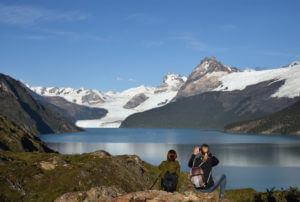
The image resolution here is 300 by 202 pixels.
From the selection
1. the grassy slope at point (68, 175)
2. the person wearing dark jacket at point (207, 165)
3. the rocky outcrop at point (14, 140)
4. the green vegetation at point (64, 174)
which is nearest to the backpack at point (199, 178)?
the person wearing dark jacket at point (207, 165)

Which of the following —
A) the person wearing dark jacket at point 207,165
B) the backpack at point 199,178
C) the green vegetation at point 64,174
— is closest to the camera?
the backpack at point 199,178

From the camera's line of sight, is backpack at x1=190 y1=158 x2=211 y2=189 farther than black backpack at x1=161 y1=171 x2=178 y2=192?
No

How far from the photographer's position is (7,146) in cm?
5966

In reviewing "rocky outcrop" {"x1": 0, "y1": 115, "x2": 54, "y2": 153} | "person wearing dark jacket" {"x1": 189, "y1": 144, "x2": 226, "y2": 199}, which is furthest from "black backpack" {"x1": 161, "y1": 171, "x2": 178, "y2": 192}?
"rocky outcrop" {"x1": 0, "y1": 115, "x2": 54, "y2": 153}

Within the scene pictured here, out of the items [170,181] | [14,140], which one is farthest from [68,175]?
[14,140]

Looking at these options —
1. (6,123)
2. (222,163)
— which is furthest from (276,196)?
(222,163)

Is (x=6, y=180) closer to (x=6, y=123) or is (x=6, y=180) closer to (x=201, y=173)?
(x=201, y=173)

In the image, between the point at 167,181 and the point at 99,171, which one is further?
the point at 99,171

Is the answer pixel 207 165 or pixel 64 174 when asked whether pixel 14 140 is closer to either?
pixel 64 174

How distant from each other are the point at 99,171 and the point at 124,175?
308 cm

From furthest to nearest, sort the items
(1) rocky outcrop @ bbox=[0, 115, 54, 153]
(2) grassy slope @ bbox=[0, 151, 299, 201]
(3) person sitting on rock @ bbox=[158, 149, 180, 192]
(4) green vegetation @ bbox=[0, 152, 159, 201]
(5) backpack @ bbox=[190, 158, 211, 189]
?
(1) rocky outcrop @ bbox=[0, 115, 54, 153]
(4) green vegetation @ bbox=[0, 152, 159, 201]
(2) grassy slope @ bbox=[0, 151, 299, 201]
(3) person sitting on rock @ bbox=[158, 149, 180, 192]
(5) backpack @ bbox=[190, 158, 211, 189]

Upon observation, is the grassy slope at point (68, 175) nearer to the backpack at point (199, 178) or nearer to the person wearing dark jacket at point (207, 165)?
the person wearing dark jacket at point (207, 165)

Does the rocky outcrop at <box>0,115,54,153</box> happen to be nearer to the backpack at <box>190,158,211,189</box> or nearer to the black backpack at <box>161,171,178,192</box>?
the black backpack at <box>161,171,178,192</box>

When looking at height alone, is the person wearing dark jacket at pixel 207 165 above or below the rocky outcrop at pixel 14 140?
below
